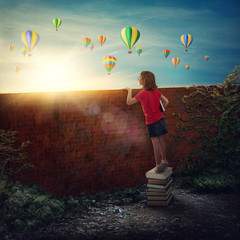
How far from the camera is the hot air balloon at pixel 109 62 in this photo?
31016 mm

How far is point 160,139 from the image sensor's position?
560 cm

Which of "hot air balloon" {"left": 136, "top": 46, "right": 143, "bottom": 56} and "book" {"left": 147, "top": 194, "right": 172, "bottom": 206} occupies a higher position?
"hot air balloon" {"left": 136, "top": 46, "right": 143, "bottom": 56}

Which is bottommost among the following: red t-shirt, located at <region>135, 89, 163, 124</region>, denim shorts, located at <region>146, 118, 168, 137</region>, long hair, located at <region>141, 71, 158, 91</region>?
denim shorts, located at <region>146, 118, 168, 137</region>

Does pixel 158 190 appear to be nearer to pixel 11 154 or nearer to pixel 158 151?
pixel 158 151

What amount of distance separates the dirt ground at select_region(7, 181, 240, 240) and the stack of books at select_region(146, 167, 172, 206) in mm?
124

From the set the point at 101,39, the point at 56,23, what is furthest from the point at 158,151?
the point at 101,39

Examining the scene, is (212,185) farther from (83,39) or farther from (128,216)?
(83,39)

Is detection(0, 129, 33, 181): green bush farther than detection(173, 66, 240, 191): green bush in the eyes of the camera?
No

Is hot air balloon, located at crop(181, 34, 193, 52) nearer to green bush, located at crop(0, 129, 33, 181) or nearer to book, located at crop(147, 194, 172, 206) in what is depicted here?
book, located at crop(147, 194, 172, 206)

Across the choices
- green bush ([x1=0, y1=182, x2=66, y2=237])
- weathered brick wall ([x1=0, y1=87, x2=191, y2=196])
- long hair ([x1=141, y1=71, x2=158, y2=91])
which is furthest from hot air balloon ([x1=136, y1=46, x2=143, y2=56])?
green bush ([x1=0, y1=182, x2=66, y2=237])

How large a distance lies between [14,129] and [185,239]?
3607 mm

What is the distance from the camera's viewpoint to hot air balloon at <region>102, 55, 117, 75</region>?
31.0 m

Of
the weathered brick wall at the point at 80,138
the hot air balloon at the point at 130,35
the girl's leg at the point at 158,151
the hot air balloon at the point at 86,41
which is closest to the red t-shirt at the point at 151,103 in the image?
the girl's leg at the point at 158,151

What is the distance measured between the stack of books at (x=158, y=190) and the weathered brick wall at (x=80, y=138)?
130 centimetres
